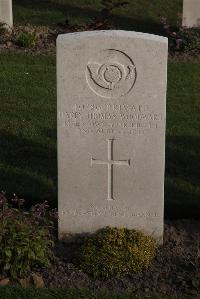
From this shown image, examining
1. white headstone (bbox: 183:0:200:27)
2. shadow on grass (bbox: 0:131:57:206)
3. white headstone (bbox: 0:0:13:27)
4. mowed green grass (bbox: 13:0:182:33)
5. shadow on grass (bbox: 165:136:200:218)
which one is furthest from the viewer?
mowed green grass (bbox: 13:0:182:33)

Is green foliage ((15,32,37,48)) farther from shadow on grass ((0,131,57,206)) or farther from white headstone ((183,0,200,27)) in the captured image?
shadow on grass ((0,131,57,206))

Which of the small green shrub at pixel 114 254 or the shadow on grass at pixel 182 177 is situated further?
the shadow on grass at pixel 182 177

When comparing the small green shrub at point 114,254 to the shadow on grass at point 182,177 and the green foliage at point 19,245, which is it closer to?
the green foliage at point 19,245

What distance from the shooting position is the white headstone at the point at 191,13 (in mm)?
13422

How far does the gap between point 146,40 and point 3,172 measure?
2.76 meters

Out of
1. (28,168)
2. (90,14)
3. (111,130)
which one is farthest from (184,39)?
(111,130)

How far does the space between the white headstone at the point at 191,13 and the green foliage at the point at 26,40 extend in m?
2.74

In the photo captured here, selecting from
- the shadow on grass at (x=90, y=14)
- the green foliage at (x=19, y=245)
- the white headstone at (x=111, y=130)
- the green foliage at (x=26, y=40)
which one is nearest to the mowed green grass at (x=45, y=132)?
the green foliage at (x=26, y=40)

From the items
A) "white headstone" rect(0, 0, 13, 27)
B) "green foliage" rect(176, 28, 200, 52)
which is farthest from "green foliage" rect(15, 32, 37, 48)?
"green foliage" rect(176, 28, 200, 52)

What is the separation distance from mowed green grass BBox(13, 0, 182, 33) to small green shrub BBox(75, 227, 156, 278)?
308 inches

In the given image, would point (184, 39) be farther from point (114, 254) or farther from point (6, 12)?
point (114, 254)

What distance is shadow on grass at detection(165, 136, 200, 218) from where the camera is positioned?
7629 millimetres

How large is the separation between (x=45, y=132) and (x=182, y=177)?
200 centimetres

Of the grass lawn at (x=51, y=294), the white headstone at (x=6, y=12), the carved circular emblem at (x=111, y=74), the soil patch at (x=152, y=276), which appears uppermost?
the white headstone at (x=6, y=12)
